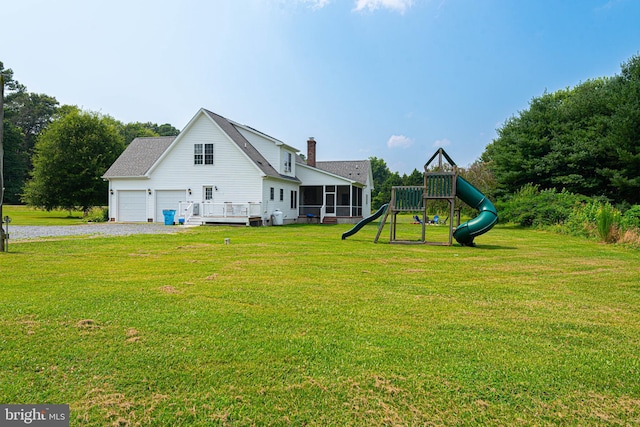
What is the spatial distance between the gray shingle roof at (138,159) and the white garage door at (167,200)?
1.93 meters

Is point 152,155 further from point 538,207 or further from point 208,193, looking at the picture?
point 538,207

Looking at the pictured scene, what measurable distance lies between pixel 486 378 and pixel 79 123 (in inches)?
1477

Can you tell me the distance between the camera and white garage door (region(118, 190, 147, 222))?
24891 millimetres

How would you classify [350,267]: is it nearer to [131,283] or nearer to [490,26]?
[131,283]

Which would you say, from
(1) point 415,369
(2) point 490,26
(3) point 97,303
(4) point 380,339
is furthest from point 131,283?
(2) point 490,26

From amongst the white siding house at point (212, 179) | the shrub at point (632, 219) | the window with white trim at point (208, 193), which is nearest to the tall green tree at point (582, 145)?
the shrub at point (632, 219)

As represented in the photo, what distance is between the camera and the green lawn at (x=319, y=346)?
2668 millimetres

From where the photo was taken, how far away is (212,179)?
77.0 ft

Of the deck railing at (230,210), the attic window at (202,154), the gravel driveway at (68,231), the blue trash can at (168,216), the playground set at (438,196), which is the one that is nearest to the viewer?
the playground set at (438,196)

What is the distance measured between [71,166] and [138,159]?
342 inches

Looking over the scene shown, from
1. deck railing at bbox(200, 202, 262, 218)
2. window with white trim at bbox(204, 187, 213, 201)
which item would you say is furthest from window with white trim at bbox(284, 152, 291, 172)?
window with white trim at bbox(204, 187, 213, 201)

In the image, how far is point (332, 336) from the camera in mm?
3973

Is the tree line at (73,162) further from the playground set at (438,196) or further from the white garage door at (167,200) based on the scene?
the playground set at (438,196)

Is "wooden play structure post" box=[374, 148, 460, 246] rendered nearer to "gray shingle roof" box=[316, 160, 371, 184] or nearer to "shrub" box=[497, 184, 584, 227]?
"shrub" box=[497, 184, 584, 227]
